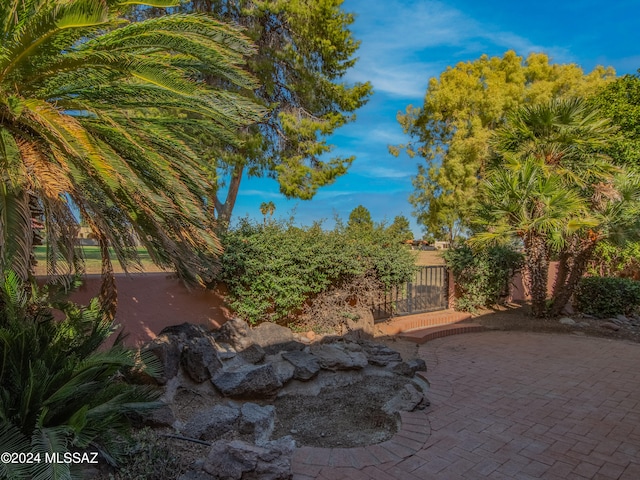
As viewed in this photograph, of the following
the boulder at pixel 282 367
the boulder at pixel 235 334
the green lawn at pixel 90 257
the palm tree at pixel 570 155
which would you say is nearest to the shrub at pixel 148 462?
the green lawn at pixel 90 257

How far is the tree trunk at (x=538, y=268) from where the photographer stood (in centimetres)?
941

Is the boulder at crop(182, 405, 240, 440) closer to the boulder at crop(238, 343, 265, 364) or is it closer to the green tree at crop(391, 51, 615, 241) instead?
the boulder at crop(238, 343, 265, 364)

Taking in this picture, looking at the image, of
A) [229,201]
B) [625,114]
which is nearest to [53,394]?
[229,201]

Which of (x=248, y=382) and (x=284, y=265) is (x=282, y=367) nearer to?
(x=248, y=382)

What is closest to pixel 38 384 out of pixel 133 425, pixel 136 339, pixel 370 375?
pixel 133 425

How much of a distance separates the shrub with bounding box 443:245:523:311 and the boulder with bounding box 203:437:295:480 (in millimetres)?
8607

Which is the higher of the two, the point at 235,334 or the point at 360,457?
the point at 235,334

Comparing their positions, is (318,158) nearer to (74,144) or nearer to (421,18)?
(421,18)

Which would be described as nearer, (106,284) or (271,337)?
(106,284)

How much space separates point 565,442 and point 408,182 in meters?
19.5

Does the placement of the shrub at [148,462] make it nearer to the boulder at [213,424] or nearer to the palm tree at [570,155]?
the boulder at [213,424]

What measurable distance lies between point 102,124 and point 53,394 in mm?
2439

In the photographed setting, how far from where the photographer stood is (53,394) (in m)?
2.48

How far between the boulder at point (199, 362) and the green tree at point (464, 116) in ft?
52.3
